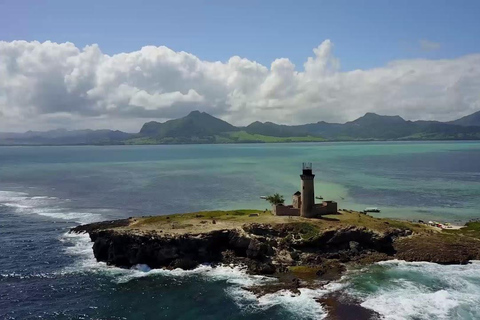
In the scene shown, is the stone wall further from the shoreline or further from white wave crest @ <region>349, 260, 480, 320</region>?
white wave crest @ <region>349, 260, 480, 320</region>

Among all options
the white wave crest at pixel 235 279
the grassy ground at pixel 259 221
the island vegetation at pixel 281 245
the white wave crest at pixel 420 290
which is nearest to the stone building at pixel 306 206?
the grassy ground at pixel 259 221

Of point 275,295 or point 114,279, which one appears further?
point 114,279

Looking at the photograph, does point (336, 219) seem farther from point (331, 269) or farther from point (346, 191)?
point (346, 191)

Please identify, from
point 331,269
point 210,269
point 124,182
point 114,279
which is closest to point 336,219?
point 331,269

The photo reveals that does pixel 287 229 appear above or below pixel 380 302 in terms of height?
above

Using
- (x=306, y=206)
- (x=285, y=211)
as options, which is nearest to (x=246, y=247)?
(x=285, y=211)

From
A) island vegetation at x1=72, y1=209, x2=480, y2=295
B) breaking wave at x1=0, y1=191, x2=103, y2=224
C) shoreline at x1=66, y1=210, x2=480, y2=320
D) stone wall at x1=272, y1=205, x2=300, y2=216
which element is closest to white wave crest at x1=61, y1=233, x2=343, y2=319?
shoreline at x1=66, y1=210, x2=480, y2=320
